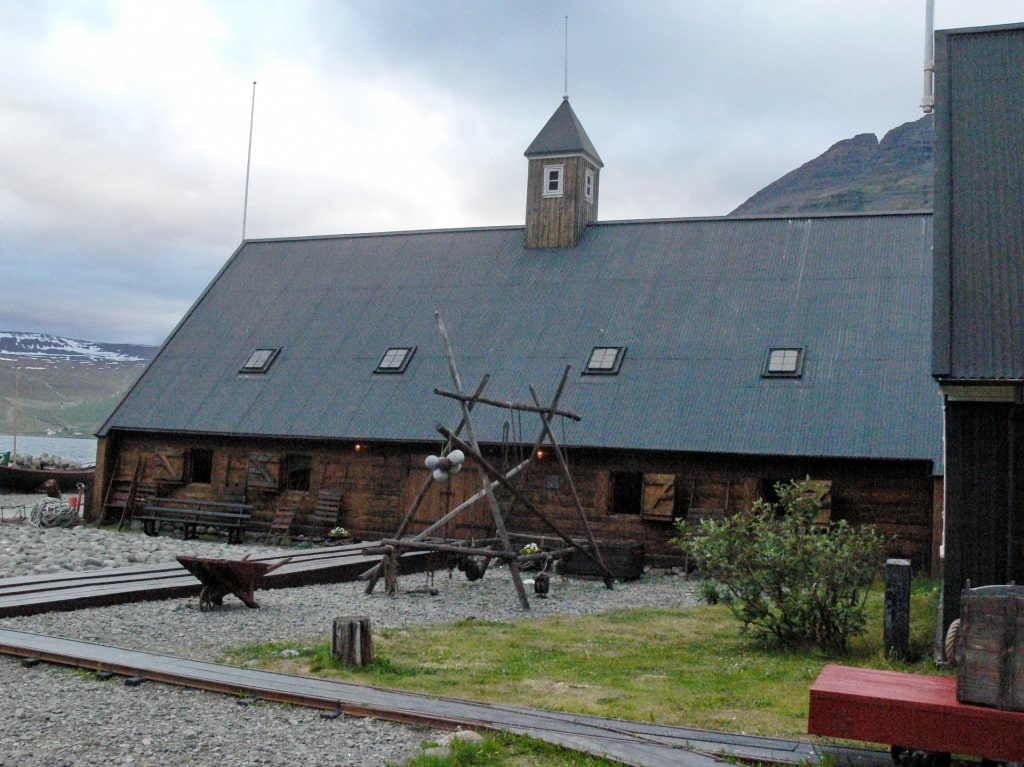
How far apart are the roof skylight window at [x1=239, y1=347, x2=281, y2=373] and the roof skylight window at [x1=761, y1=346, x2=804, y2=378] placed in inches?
525

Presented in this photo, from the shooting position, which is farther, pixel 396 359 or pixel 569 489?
pixel 396 359

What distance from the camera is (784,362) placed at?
23.1m

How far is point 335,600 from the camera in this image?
53.6 feet

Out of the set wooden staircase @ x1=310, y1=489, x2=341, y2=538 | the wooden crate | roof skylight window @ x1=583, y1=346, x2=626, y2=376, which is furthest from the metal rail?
roof skylight window @ x1=583, y1=346, x2=626, y2=376

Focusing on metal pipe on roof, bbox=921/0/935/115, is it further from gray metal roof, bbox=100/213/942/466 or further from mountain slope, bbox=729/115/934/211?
mountain slope, bbox=729/115/934/211

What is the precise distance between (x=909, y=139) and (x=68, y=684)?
165m

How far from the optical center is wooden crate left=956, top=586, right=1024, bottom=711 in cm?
609

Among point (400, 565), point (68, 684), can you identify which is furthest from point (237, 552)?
point (68, 684)

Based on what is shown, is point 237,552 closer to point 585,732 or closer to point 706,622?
point 706,622

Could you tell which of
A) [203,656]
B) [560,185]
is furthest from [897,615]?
[560,185]

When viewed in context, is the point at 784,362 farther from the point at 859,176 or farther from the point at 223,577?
the point at 859,176

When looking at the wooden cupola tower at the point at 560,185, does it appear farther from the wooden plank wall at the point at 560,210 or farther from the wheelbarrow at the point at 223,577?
the wheelbarrow at the point at 223,577

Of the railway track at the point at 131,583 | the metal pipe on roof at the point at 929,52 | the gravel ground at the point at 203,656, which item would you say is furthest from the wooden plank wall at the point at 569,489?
the metal pipe on roof at the point at 929,52

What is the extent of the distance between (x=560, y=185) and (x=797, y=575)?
19654 mm
